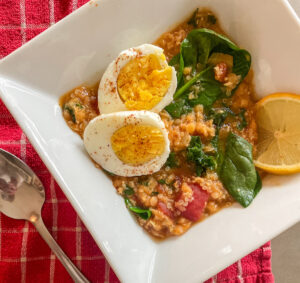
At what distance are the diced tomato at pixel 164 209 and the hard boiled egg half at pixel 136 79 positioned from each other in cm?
57

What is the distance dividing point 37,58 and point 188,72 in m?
0.90

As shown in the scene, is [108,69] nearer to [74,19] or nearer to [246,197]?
[74,19]

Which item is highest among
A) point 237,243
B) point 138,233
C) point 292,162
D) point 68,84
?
point 68,84

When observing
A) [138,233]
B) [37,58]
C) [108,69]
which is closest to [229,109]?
[108,69]

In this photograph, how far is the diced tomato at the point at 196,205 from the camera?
2242 mm

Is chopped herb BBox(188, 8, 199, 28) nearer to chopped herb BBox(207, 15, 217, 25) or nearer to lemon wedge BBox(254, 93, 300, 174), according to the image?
chopped herb BBox(207, 15, 217, 25)

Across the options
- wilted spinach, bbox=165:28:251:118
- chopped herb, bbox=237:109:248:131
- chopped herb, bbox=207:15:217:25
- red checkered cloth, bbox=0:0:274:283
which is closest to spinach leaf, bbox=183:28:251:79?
wilted spinach, bbox=165:28:251:118

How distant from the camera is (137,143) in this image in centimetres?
217

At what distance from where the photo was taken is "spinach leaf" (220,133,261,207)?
2266 millimetres

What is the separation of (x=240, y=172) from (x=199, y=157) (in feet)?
0.84

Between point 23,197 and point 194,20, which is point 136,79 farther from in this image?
point 23,197

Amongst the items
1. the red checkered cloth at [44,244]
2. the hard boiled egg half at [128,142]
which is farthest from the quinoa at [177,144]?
the red checkered cloth at [44,244]

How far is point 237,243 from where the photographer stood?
206 cm

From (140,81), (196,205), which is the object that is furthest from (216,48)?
(196,205)
